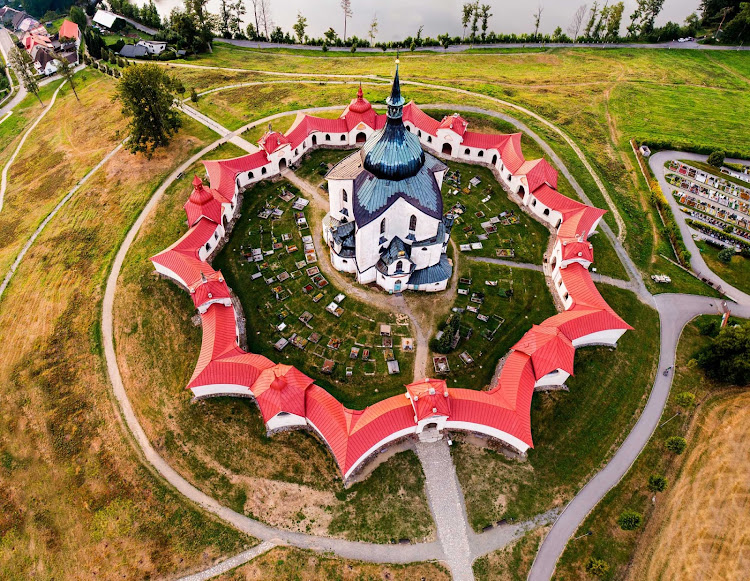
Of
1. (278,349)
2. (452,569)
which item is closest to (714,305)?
(452,569)

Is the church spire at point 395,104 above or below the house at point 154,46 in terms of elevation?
above

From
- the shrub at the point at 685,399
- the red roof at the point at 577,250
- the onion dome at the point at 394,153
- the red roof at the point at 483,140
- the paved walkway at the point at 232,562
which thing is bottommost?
the paved walkway at the point at 232,562

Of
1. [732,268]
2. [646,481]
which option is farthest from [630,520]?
[732,268]

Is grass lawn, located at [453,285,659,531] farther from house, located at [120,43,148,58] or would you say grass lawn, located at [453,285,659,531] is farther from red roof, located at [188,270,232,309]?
house, located at [120,43,148,58]

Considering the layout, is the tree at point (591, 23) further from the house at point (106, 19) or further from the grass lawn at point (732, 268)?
the house at point (106, 19)

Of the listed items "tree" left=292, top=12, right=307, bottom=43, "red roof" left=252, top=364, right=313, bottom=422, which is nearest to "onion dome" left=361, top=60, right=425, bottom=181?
"red roof" left=252, top=364, right=313, bottom=422

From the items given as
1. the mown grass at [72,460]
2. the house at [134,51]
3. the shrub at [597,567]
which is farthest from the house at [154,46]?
the shrub at [597,567]

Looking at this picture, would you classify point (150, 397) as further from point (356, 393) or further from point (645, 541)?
point (645, 541)

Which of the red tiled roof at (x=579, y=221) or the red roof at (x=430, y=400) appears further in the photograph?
the red tiled roof at (x=579, y=221)
